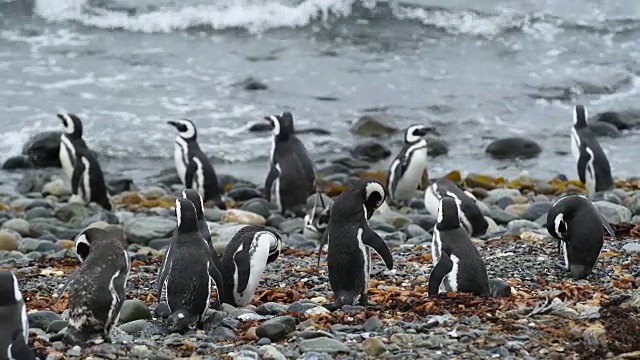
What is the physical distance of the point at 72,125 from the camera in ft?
46.4

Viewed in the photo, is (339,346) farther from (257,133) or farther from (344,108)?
(344,108)

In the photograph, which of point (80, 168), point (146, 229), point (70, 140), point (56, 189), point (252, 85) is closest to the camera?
point (146, 229)

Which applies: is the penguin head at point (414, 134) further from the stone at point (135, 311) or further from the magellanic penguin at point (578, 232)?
the stone at point (135, 311)

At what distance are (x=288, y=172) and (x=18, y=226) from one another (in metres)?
3.15

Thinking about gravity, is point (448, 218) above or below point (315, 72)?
above

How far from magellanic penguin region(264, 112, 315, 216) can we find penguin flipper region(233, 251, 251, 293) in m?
5.41

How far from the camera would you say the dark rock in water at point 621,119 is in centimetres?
1844

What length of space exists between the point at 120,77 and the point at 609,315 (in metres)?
17.1

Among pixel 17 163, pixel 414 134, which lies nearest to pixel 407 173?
pixel 414 134

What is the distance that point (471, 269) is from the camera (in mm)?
7066

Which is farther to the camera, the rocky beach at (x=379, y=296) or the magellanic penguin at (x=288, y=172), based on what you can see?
the magellanic penguin at (x=288, y=172)

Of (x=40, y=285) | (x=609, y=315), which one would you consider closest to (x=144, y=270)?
(x=40, y=285)

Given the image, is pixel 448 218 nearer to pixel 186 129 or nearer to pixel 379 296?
pixel 379 296

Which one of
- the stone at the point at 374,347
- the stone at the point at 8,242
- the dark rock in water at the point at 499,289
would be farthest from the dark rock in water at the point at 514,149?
the stone at the point at 374,347
